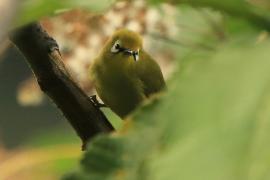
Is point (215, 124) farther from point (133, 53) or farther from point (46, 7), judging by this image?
point (133, 53)

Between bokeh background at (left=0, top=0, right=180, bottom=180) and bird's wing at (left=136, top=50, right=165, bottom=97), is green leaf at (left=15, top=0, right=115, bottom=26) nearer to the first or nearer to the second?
bokeh background at (left=0, top=0, right=180, bottom=180)

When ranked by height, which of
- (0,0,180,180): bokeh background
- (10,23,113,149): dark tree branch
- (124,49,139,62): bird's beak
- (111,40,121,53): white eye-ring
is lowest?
(10,23,113,149): dark tree branch

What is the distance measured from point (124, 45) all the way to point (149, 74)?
212mm

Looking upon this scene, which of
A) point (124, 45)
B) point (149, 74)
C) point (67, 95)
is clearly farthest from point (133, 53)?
point (67, 95)

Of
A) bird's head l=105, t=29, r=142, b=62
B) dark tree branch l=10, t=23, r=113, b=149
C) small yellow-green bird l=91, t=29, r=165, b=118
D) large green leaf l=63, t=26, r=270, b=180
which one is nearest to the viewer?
large green leaf l=63, t=26, r=270, b=180

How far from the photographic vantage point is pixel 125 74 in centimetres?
164

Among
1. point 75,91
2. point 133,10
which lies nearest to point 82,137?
point 75,91

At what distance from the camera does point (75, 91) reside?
1.85 feet

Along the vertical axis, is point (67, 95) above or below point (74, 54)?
below

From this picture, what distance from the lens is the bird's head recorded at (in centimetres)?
165

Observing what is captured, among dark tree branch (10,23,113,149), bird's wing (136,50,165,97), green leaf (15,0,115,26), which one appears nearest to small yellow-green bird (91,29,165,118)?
bird's wing (136,50,165,97)

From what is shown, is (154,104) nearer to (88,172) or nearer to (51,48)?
(88,172)

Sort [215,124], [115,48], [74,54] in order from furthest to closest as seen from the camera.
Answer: [115,48] → [74,54] → [215,124]

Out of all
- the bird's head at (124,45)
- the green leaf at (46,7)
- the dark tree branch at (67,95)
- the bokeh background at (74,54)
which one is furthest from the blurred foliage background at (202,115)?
the bird's head at (124,45)
